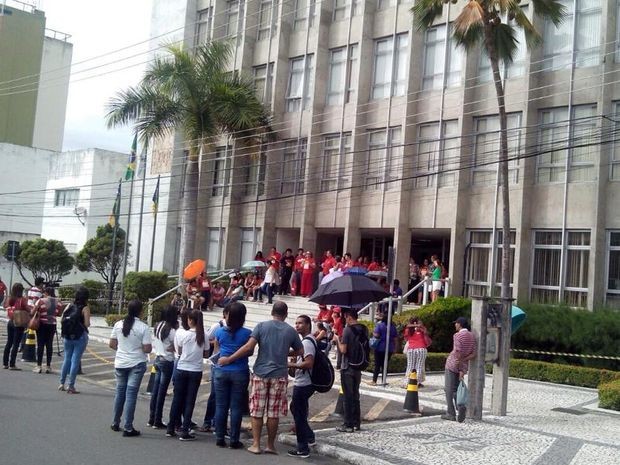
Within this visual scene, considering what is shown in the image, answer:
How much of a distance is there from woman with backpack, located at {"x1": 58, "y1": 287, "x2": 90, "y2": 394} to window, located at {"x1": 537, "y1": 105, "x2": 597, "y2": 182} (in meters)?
14.9

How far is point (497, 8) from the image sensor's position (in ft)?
64.3

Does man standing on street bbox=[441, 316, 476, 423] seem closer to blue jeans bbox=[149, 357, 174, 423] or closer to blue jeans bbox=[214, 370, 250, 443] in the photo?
blue jeans bbox=[214, 370, 250, 443]

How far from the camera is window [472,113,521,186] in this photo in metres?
23.5

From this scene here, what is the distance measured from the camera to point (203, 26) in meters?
35.5

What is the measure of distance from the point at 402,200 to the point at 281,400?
703 inches

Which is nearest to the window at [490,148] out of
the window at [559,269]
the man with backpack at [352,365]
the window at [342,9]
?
the window at [559,269]

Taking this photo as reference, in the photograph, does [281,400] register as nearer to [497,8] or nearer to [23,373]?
[23,373]

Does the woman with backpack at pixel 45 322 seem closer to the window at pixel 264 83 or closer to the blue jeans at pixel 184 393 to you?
the blue jeans at pixel 184 393

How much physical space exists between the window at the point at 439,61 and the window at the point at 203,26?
12.6m

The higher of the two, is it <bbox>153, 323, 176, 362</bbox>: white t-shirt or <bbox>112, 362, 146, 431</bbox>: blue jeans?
<bbox>153, 323, 176, 362</bbox>: white t-shirt

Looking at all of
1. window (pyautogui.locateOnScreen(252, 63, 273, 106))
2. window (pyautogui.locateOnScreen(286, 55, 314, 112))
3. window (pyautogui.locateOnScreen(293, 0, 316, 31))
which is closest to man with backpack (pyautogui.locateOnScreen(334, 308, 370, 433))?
window (pyautogui.locateOnScreen(286, 55, 314, 112))

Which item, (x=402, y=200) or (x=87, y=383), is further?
(x=402, y=200)

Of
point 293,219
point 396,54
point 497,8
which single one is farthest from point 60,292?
point 497,8

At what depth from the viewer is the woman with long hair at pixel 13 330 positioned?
1477cm
